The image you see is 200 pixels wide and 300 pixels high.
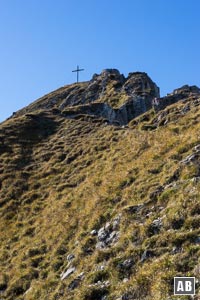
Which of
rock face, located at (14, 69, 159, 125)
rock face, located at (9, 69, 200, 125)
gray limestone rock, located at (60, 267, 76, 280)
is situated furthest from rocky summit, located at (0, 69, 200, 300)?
rock face, located at (14, 69, 159, 125)

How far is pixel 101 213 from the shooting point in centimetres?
2306

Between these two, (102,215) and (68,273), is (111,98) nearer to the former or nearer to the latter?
(102,215)

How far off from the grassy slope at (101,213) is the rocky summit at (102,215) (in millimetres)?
59

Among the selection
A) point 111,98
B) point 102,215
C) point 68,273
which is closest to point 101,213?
point 102,215

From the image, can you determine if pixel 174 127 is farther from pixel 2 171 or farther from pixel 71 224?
pixel 2 171

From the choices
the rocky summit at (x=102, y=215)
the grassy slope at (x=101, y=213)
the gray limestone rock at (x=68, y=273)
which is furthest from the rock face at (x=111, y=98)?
the gray limestone rock at (x=68, y=273)

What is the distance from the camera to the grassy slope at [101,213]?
16.5 m

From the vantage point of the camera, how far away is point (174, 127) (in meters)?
32.0

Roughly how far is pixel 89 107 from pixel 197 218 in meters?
Result: 53.3

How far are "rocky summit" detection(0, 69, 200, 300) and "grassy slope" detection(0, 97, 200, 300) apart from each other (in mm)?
59

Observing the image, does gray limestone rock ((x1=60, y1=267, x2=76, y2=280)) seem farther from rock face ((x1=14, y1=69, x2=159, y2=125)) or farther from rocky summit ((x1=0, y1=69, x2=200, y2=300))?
rock face ((x1=14, y1=69, x2=159, y2=125))

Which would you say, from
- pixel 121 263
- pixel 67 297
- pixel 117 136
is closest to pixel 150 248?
pixel 121 263

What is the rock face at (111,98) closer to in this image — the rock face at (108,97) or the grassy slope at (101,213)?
the rock face at (108,97)

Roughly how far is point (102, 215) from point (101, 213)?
267mm
